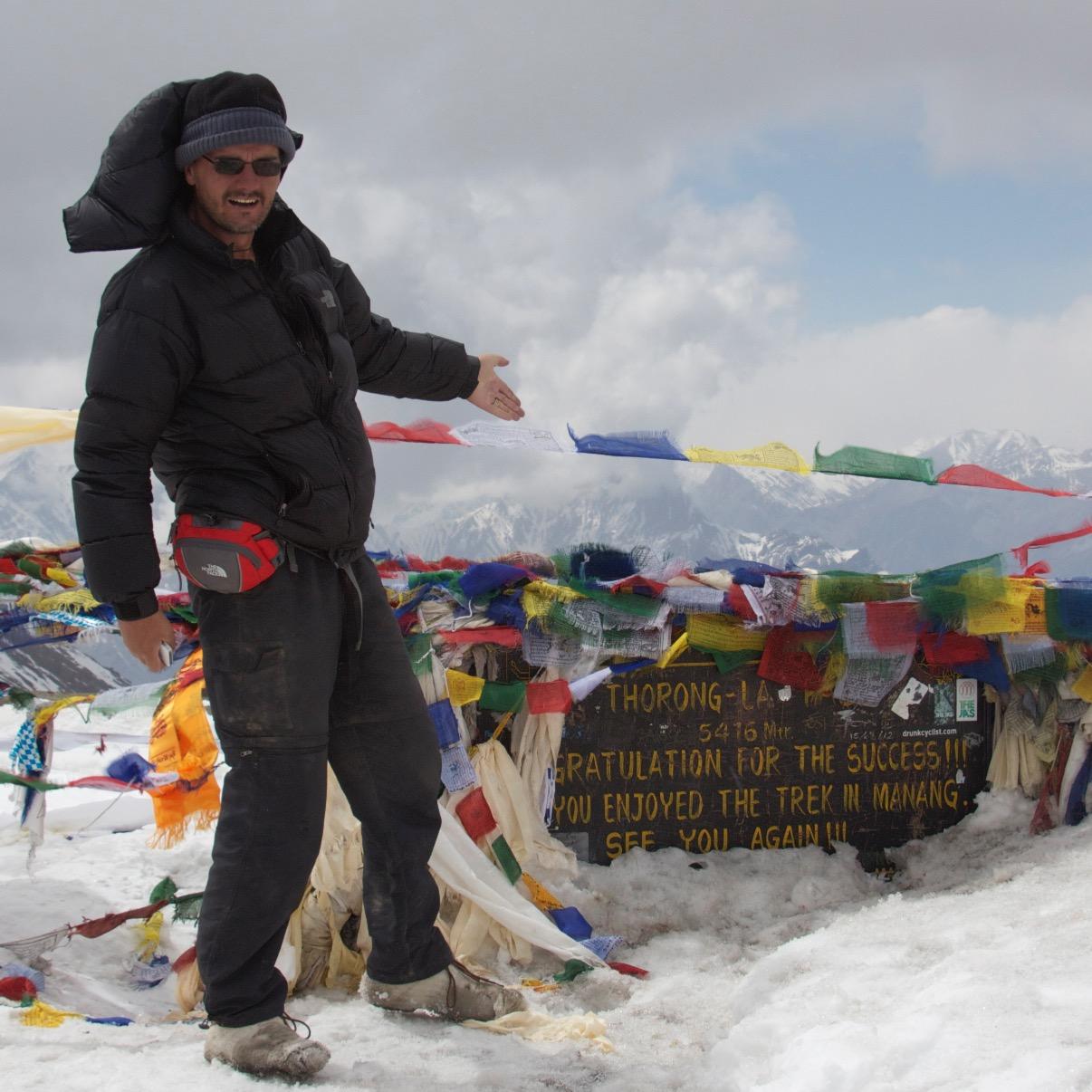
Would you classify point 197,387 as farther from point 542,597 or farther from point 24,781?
point 24,781

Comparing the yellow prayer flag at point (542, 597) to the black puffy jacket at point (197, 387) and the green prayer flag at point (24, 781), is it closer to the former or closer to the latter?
the black puffy jacket at point (197, 387)

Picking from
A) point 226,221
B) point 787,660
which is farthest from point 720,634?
point 226,221

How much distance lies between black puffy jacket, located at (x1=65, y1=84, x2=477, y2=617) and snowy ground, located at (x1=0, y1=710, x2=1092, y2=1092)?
3.93ft

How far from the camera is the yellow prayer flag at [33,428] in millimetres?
4582

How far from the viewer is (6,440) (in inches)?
180

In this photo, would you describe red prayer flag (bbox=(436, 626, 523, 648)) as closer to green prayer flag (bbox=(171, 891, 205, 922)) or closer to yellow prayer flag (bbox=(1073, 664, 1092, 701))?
green prayer flag (bbox=(171, 891, 205, 922))

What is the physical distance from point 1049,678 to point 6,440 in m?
4.21

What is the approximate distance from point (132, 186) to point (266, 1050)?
196 centimetres

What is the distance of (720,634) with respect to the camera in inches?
167

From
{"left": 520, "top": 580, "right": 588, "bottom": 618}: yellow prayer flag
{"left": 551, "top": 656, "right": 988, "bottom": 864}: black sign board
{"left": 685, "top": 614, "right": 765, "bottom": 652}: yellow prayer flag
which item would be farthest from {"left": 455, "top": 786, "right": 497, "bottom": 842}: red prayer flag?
{"left": 685, "top": 614, "right": 765, "bottom": 652}: yellow prayer flag

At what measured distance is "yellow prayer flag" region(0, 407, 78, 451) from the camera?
15.0 feet

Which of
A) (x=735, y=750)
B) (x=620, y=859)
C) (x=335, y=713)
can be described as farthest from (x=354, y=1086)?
(x=735, y=750)

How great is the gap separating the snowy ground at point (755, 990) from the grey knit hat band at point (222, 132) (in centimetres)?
204

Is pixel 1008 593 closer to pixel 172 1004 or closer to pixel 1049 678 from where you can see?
pixel 1049 678
